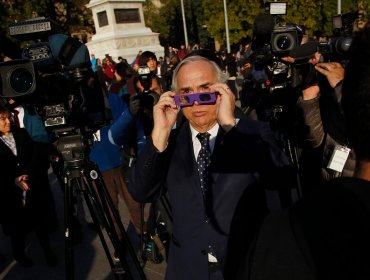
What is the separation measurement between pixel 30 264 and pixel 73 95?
8.27ft

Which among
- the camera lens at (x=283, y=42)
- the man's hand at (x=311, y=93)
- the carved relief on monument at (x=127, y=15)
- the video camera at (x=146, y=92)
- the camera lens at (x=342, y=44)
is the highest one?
the carved relief on monument at (x=127, y=15)

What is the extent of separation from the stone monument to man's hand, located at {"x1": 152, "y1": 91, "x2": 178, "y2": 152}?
613 inches

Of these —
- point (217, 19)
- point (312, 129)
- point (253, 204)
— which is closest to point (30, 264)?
point (253, 204)

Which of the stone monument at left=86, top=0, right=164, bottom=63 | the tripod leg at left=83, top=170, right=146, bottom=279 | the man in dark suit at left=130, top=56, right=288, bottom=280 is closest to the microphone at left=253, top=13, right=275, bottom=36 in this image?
the man in dark suit at left=130, top=56, right=288, bottom=280

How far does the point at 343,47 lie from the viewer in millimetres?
2066

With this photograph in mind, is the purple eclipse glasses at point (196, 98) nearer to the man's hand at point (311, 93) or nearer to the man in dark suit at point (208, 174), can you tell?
the man in dark suit at point (208, 174)

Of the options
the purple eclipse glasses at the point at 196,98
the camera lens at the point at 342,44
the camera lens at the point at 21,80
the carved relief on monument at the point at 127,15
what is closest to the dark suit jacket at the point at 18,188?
the camera lens at the point at 21,80

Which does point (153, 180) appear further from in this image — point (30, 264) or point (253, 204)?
point (30, 264)

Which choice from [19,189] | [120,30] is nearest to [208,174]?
[19,189]

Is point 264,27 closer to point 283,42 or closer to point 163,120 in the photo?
point 283,42

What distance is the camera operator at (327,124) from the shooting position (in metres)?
1.96

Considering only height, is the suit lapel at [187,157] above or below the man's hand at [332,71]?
below

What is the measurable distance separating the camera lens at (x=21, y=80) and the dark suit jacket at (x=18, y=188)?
1.93 m

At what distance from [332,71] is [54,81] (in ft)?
5.70
